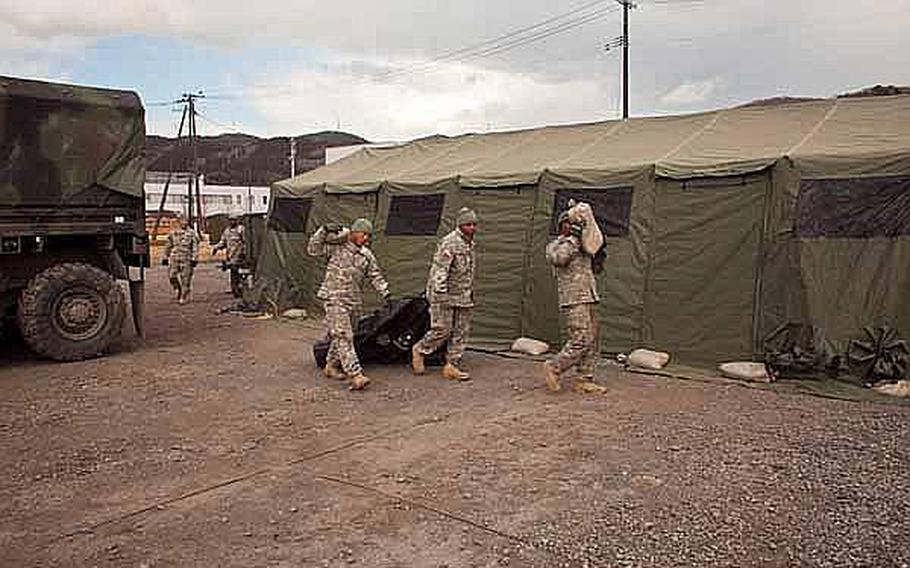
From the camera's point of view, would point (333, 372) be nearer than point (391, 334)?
Yes

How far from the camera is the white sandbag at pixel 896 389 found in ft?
23.7

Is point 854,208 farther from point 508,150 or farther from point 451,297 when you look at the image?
point 508,150

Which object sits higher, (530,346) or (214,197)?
(214,197)

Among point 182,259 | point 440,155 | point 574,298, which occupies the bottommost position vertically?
point 182,259

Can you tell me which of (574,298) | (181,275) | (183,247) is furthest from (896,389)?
(181,275)

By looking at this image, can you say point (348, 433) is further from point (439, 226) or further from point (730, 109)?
point (730, 109)

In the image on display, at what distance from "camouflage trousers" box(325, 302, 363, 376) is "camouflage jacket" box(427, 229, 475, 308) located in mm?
850

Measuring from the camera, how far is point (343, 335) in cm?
790

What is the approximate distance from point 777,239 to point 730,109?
115 inches

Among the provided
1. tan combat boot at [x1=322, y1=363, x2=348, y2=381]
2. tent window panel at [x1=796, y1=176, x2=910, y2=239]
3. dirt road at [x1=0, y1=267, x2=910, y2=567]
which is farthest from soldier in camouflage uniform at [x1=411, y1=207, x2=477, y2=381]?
tent window panel at [x1=796, y1=176, x2=910, y2=239]

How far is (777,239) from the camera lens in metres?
8.23

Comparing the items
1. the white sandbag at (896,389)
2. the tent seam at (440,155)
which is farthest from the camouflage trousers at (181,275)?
the white sandbag at (896,389)

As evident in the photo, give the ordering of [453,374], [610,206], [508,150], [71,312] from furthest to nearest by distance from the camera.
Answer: [508,150] < [610,206] < [71,312] < [453,374]

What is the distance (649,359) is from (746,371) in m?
0.97
